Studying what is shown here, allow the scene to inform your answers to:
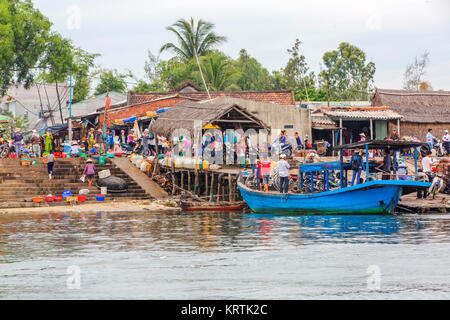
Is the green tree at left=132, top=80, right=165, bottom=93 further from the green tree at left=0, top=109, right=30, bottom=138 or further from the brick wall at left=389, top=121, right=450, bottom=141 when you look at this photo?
the brick wall at left=389, top=121, right=450, bottom=141

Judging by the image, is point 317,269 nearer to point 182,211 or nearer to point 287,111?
point 182,211

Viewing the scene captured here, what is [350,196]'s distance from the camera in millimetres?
20922

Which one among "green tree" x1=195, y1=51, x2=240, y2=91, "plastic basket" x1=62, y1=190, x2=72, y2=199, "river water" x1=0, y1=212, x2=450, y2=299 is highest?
"green tree" x1=195, y1=51, x2=240, y2=91

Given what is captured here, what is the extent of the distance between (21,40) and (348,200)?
927 inches

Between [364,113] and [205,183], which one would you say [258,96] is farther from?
[205,183]

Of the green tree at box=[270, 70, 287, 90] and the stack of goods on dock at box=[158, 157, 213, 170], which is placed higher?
the green tree at box=[270, 70, 287, 90]

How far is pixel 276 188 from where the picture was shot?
24031mm

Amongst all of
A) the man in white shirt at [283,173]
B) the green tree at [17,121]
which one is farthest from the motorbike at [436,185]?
the green tree at [17,121]

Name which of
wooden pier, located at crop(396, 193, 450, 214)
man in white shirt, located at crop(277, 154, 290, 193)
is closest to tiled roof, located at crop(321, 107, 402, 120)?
wooden pier, located at crop(396, 193, 450, 214)

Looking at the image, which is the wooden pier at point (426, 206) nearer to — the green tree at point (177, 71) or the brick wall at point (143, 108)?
the brick wall at point (143, 108)

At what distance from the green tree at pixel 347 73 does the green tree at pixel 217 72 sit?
26.9ft

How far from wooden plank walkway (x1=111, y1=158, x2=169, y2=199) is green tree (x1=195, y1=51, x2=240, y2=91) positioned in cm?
1500

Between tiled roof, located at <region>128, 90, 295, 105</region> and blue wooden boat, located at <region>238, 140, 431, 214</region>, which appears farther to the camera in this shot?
tiled roof, located at <region>128, 90, 295, 105</region>

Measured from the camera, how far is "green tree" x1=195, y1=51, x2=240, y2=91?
147 ft
